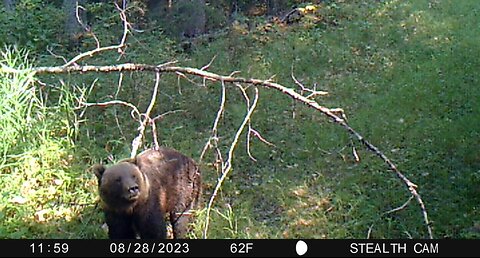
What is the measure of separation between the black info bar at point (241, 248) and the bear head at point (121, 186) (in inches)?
15.3

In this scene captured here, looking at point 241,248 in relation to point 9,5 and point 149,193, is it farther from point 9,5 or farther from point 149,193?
point 9,5

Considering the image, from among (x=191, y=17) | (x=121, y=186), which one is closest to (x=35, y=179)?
(x=121, y=186)

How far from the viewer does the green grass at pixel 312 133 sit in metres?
6.00

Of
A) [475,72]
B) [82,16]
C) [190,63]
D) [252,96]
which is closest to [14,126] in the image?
[252,96]

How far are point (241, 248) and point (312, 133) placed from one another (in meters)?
4.23

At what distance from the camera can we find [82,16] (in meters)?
13.9

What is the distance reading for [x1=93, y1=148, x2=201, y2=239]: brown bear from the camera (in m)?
4.79

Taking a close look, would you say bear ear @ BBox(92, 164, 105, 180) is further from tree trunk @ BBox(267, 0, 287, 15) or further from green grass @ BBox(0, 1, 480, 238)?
tree trunk @ BBox(267, 0, 287, 15)

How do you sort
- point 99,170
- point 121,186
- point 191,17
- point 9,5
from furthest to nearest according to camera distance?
point 9,5 < point 191,17 < point 99,170 < point 121,186

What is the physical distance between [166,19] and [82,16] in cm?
210

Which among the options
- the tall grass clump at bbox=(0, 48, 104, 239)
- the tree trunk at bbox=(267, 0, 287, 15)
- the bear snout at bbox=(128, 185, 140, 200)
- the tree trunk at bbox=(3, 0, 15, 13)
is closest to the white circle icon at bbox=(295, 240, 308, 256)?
the bear snout at bbox=(128, 185, 140, 200)

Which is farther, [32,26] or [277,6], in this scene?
[277,6]

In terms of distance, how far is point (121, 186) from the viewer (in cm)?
475

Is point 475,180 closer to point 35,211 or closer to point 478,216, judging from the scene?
point 478,216
